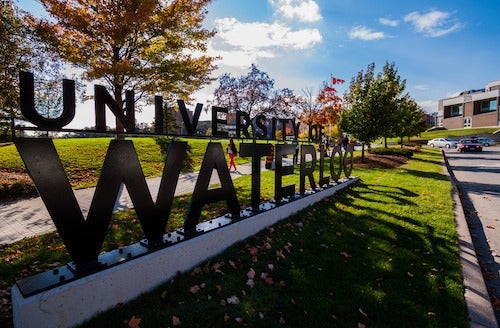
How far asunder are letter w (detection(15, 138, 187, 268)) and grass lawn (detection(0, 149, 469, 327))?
2.57ft

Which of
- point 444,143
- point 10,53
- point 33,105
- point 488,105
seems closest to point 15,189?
point 10,53

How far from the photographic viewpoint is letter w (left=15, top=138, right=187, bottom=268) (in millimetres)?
2645

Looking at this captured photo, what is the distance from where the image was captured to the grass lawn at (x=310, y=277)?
9.72ft

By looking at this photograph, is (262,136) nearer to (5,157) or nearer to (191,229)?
(191,229)

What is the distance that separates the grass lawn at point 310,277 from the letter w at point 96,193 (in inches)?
30.9

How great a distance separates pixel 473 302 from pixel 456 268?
36.7 inches

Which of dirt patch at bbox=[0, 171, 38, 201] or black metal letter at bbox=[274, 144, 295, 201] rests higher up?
black metal letter at bbox=[274, 144, 295, 201]

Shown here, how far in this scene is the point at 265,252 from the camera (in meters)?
4.48

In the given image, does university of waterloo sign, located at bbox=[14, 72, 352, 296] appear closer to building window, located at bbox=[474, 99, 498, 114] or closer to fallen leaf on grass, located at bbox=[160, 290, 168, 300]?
fallen leaf on grass, located at bbox=[160, 290, 168, 300]

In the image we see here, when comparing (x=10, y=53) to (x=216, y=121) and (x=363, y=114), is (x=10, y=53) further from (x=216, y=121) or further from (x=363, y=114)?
(x=363, y=114)

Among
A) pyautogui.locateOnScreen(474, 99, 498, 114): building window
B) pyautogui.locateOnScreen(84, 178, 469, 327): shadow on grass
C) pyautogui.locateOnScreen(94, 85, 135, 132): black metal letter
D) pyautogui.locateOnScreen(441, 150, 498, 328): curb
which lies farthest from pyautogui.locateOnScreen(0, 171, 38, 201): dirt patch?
pyautogui.locateOnScreen(474, 99, 498, 114): building window

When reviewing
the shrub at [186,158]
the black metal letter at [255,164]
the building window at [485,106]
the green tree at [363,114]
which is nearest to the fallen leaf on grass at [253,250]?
the black metal letter at [255,164]

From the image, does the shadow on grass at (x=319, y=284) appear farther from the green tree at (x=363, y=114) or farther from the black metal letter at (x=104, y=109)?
the green tree at (x=363, y=114)

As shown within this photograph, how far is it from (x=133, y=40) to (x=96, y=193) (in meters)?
11.0
